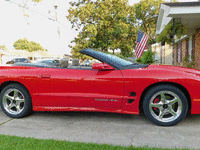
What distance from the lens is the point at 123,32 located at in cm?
2042

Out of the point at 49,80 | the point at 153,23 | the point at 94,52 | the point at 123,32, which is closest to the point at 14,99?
the point at 49,80

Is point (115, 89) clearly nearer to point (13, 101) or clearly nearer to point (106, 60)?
point (106, 60)

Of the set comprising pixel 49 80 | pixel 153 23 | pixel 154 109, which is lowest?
pixel 154 109

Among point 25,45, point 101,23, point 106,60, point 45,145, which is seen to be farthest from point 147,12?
point 25,45

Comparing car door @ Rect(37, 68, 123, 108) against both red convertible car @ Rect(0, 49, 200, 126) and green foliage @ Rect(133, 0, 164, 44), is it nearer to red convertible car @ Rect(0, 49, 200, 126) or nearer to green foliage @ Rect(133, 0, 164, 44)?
red convertible car @ Rect(0, 49, 200, 126)

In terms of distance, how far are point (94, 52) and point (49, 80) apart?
3.24 feet

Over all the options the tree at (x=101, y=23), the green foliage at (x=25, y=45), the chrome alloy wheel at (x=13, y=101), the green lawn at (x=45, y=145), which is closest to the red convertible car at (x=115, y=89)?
the chrome alloy wheel at (x=13, y=101)

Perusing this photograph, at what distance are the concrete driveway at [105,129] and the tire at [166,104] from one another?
0.45ft

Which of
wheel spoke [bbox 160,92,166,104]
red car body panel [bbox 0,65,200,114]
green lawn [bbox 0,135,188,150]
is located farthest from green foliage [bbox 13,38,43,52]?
wheel spoke [bbox 160,92,166,104]

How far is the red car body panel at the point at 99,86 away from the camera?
3.29 meters

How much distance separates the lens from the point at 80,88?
3473mm

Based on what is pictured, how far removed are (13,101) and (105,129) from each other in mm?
1971

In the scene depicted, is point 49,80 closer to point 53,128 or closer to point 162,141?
point 53,128

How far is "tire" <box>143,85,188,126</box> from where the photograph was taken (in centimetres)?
327
